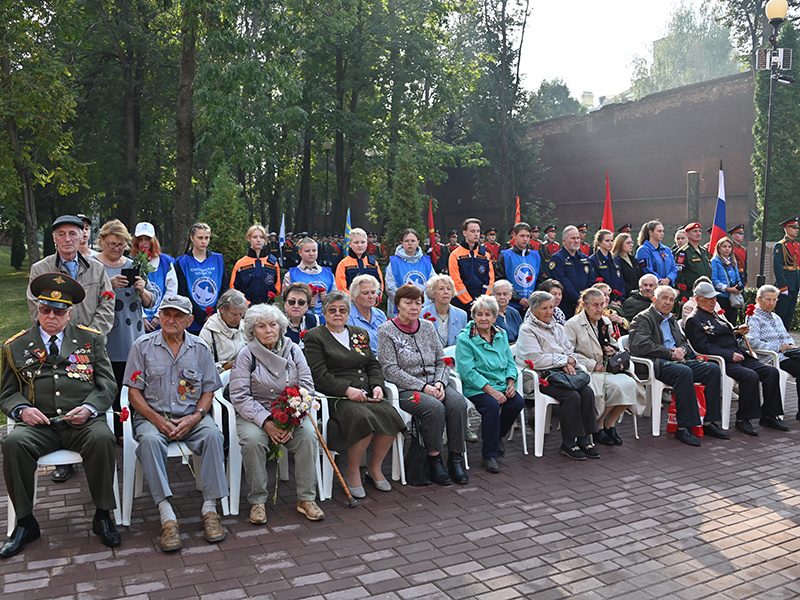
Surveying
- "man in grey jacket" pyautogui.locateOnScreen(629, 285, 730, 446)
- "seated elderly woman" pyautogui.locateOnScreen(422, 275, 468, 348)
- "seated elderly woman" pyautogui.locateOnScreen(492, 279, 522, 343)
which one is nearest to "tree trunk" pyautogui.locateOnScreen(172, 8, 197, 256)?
"seated elderly woman" pyautogui.locateOnScreen(422, 275, 468, 348)

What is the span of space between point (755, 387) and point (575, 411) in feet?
7.25

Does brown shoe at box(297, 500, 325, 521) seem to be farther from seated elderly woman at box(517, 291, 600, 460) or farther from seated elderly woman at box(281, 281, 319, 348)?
seated elderly woman at box(517, 291, 600, 460)

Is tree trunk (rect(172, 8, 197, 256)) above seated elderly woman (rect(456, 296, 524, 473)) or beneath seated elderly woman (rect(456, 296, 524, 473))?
above

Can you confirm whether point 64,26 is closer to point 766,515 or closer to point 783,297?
point 783,297

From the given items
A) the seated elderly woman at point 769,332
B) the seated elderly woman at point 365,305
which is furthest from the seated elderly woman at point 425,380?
the seated elderly woman at point 769,332

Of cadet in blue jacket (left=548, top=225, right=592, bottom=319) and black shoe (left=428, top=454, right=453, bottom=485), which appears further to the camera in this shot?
cadet in blue jacket (left=548, top=225, right=592, bottom=319)

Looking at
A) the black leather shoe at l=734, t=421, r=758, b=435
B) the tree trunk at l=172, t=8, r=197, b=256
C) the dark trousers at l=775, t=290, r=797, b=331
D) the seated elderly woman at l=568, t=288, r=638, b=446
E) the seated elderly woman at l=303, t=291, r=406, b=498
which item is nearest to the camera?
the seated elderly woman at l=303, t=291, r=406, b=498

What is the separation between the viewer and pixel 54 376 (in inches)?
185

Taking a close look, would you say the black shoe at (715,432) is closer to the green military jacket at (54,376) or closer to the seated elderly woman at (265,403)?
the seated elderly woman at (265,403)

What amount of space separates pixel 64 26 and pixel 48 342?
16.7 m

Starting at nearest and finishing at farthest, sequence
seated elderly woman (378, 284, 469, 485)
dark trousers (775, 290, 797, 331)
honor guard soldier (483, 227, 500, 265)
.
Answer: seated elderly woman (378, 284, 469, 485) < dark trousers (775, 290, 797, 331) < honor guard soldier (483, 227, 500, 265)

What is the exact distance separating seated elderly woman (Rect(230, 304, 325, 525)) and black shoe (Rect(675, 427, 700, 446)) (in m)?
3.64

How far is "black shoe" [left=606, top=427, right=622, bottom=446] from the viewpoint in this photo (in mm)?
6676

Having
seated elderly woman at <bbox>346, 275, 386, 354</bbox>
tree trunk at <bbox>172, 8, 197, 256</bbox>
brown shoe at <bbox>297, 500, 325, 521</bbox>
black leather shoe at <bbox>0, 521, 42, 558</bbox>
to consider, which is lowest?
brown shoe at <bbox>297, 500, 325, 521</bbox>
